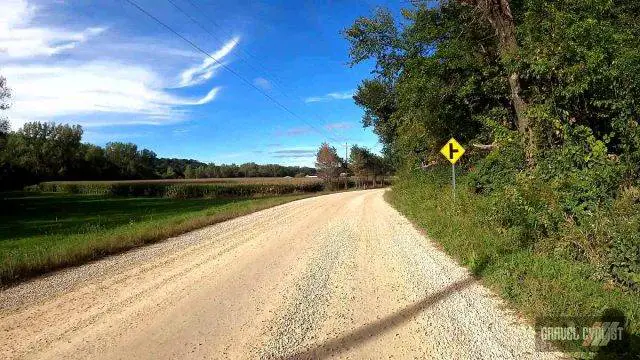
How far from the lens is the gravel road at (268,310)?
4840 mm

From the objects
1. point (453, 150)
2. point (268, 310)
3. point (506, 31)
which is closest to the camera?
point (268, 310)

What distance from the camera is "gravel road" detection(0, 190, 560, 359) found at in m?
4.84

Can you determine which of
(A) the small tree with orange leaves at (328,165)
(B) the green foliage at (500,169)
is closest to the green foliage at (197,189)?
(A) the small tree with orange leaves at (328,165)

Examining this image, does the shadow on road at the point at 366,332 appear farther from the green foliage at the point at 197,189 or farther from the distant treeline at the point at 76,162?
the distant treeline at the point at 76,162

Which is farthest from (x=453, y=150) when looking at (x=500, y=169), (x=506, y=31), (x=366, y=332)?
(x=366, y=332)

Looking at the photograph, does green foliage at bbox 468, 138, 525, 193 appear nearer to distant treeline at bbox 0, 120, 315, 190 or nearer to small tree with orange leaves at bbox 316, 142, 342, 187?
small tree with orange leaves at bbox 316, 142, 342, 187

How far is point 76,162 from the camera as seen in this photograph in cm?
11769

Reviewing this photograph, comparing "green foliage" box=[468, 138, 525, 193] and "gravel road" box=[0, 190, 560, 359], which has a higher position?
"green foliage" box=[468, 138, 525, 193]

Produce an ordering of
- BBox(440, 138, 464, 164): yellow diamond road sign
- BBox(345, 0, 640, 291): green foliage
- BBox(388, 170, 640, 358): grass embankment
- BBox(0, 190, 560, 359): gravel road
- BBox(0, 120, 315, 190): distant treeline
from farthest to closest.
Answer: BBox(0, 120, 315, 190): distant treeline
BBox(440, 138, 464, 164): yellow diamond road sign
BBox(345, 0, 640, 291): green foliage
BBox(388, 170, 640, 358): grass embankment
BBox(0, 190, 560, 359): gravel road

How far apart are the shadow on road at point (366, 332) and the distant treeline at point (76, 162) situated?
8440 centimetres

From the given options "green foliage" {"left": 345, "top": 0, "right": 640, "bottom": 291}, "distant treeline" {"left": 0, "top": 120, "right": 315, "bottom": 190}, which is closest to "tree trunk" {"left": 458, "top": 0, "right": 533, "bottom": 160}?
"green foliage" {"left": 345, "top": 0, "right": 640, "bottom": 291}

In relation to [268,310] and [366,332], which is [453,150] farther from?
[366,332]

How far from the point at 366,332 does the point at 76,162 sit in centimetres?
13029

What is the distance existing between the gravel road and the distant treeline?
7959 cm
